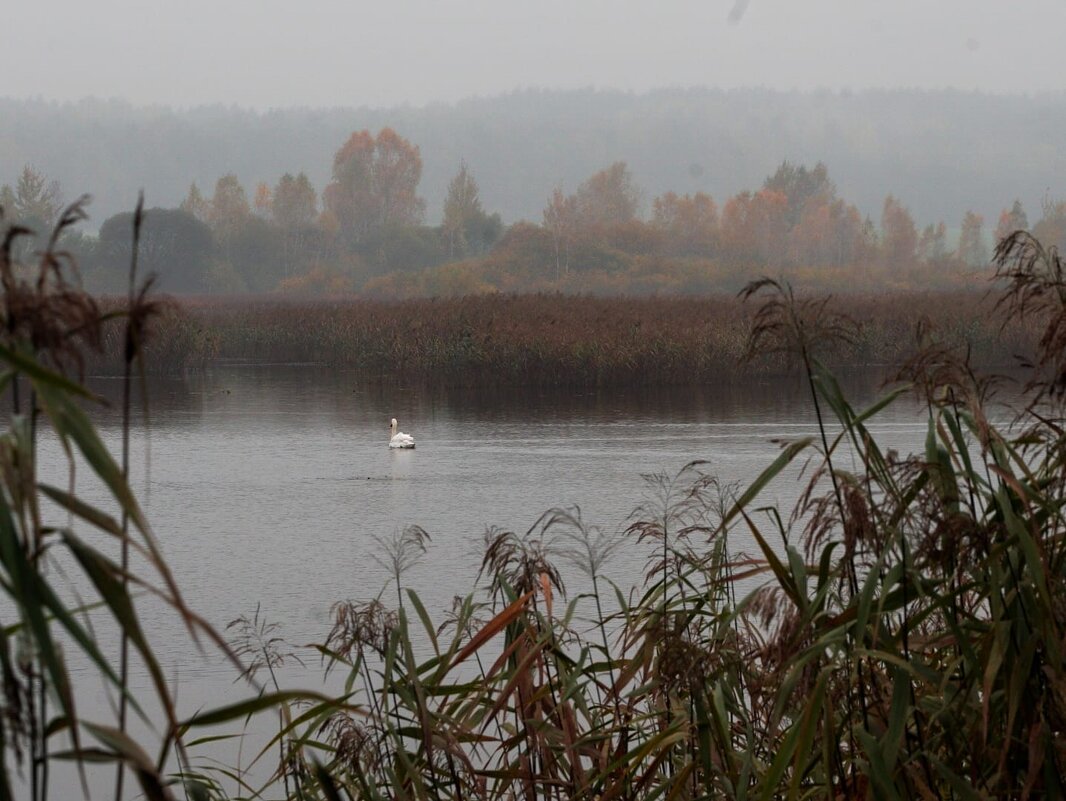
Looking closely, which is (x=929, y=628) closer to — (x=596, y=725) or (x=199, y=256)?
(x=596, y=725)

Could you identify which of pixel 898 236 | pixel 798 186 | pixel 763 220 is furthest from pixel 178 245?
pixel 798 186

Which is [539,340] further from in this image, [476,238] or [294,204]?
[294,204]

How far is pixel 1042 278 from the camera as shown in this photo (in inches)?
87.7

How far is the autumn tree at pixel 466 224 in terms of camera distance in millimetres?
83562

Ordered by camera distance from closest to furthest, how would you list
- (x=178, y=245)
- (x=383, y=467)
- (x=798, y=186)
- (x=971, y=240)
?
(x=383, y=467) < (x=178, y=245) < (x=971, y=240) < (x=798, y=186)

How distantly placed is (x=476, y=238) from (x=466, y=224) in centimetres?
197

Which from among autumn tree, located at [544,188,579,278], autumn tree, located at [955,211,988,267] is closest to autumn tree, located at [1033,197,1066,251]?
autumn tree, located at [955,211,988,267]

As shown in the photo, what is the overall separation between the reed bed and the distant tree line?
3336cm

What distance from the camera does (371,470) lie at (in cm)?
1156

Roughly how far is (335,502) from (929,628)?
7018mm

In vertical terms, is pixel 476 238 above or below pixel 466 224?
below

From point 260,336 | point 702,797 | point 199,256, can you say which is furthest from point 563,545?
point 199,256

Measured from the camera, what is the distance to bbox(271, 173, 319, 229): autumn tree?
293 ft

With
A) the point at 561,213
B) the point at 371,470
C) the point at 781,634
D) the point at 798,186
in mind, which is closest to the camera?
the point at 781,634
